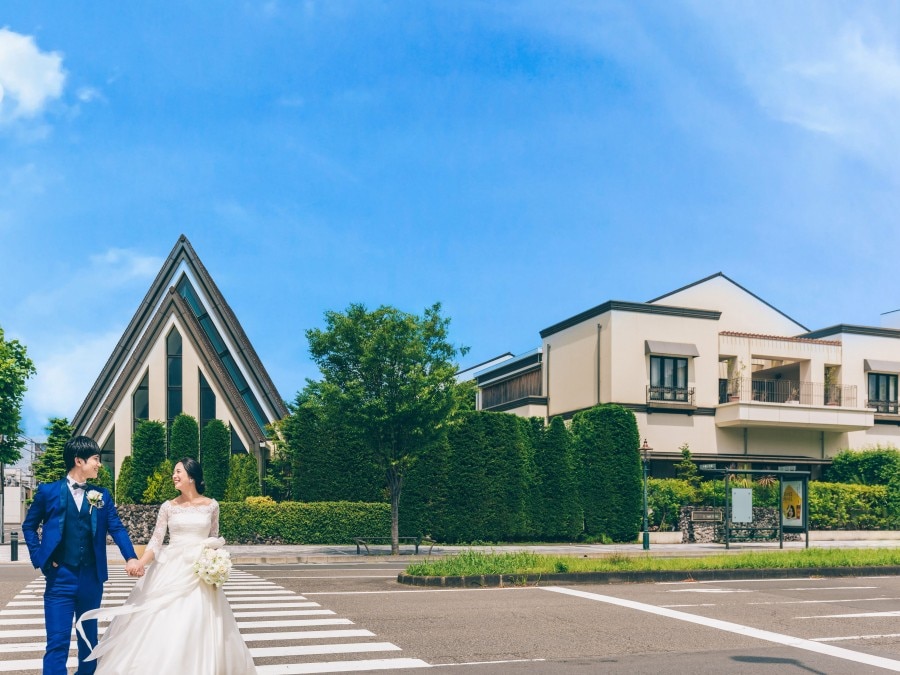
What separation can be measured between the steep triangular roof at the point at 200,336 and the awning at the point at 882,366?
2781 cm

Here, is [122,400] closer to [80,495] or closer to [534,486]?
[534,486]

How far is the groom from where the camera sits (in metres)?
7.05

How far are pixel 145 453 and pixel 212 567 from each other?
111 ft

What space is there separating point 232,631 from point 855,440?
144 feet

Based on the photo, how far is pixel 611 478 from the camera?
116 ft

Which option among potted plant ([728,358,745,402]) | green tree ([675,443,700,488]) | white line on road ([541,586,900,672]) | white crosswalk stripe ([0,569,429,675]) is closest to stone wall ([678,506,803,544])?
green tree ([675,443,700,488])

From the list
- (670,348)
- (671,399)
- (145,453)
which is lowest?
(145,453)

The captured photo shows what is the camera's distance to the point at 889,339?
46.5 metres

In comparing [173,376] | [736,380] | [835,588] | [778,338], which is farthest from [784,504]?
[173,376]

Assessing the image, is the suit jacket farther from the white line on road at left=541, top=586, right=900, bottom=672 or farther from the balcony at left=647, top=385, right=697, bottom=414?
the balcony at left=647, top=385, right=697, bottom=414

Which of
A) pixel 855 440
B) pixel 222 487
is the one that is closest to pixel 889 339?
pixel 855 440

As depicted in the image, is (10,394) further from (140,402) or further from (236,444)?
(236,444)

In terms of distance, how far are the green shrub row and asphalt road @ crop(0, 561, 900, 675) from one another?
41.8 ft

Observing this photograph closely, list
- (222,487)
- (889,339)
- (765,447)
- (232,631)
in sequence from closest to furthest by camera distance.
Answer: (232,631), (222,487), (765,447), (889,339)
